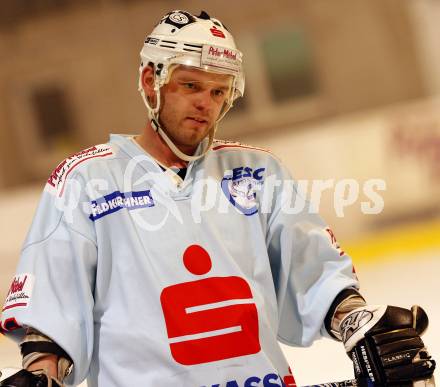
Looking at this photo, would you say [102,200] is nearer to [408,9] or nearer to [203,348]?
[203,348]

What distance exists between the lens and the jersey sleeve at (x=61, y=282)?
6.63 ft

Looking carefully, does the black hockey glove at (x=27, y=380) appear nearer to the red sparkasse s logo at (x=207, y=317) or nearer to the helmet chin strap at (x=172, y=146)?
the red sparkasse s logo at (x=207, y=317)

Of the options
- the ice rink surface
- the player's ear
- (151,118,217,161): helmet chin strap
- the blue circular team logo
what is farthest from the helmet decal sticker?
the ice rink surface

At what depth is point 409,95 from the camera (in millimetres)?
7770

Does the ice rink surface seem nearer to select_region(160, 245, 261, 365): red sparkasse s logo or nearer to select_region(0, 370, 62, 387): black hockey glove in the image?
select_region(160, 245, 261, 365): red sparkasse s logo

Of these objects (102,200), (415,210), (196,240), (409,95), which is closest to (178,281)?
(196,240)

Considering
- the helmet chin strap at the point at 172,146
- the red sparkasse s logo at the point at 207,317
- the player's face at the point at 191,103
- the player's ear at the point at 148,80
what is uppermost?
the player's ear at the point at 148,80

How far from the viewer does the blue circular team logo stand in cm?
222

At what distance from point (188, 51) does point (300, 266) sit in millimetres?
603

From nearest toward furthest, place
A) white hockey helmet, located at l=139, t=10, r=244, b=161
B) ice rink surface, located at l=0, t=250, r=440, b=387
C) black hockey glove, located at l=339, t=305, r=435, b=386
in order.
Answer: black hockey glove, located at l=339, t=305, r=435, b=386 → white hockey helmet, located at l=139, t=10, r=244, b=161 → ice rink surface, located at l=0, t=250, r=440, b=387

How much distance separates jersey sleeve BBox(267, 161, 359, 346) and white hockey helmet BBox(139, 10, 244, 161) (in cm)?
27

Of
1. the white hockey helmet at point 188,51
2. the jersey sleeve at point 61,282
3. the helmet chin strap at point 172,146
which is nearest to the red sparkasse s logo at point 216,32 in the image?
the white hockey helmet at point 188,51

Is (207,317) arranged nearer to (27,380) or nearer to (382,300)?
(27,380)

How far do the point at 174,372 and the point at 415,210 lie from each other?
468cm
